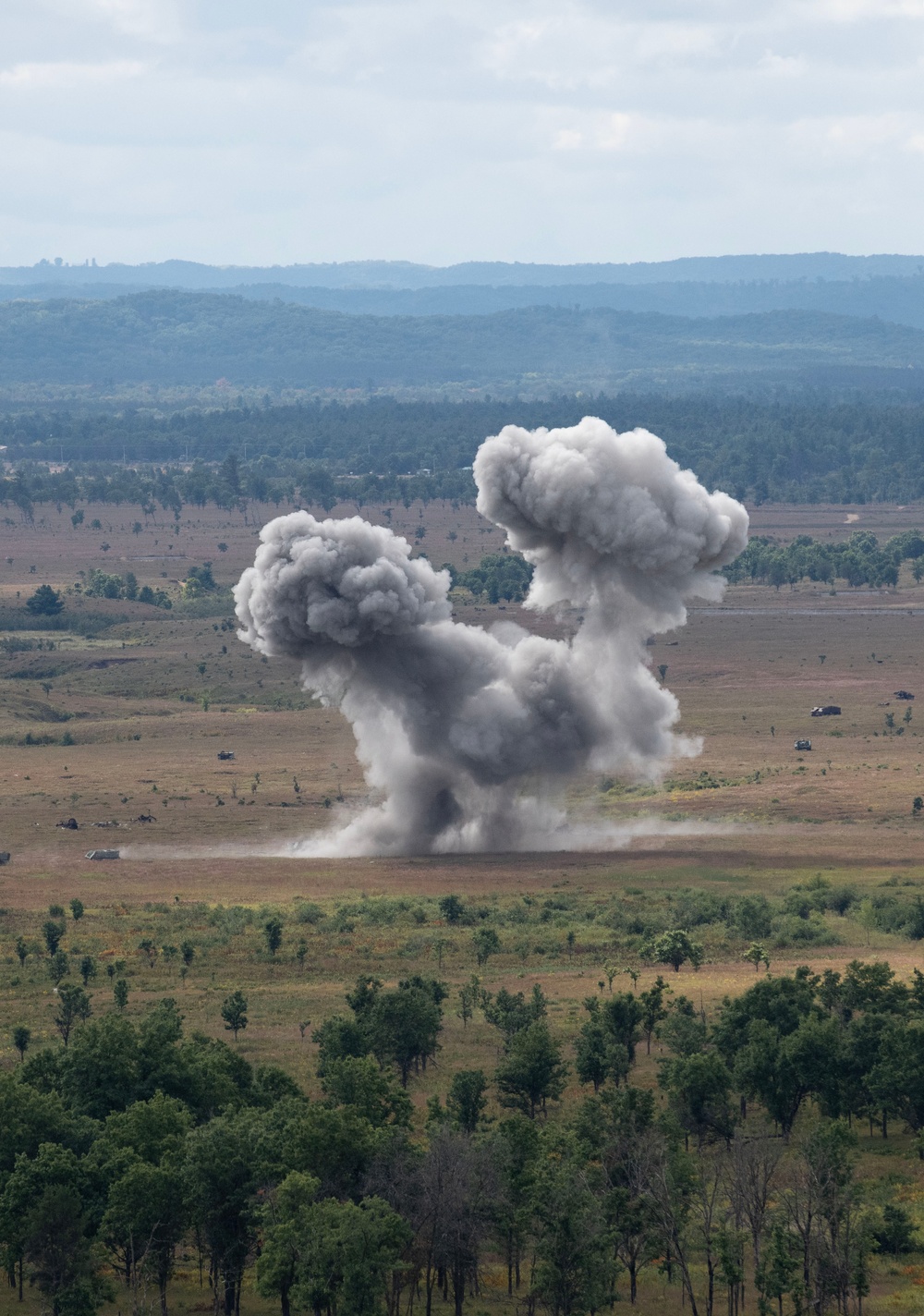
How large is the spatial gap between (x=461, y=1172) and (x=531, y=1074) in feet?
38.8

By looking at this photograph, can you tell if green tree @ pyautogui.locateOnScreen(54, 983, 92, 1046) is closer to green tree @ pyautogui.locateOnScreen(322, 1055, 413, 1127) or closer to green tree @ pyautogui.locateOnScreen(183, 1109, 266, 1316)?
green tree @ pyautogui.locateOnScreen(322, 1055, 413, 1127)

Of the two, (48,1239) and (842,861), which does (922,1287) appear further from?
(842,861)

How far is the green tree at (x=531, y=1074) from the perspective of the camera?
58656 millimetres

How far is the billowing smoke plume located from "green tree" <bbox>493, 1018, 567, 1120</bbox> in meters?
38.6

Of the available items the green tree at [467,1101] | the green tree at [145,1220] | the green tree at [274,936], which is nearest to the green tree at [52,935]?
the green tree at [274,936]

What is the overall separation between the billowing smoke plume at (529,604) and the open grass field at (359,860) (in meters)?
6.76

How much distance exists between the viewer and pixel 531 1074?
5862 centimetres

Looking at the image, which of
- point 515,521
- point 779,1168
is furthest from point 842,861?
point 779,1168

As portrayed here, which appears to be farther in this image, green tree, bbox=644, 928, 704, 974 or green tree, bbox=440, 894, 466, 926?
green tree, bbox=440, 894, 466, 926

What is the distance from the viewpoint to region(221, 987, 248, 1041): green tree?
220ft

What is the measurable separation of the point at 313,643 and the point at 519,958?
82.5 feet

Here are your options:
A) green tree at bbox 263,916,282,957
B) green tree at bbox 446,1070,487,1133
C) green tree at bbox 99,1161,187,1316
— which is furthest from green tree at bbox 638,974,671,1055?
green tree at bbox 99,1161,187,1316

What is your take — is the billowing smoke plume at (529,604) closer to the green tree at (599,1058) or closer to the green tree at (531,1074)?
the green tree at (599,1058)

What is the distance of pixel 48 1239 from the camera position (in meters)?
45.6
